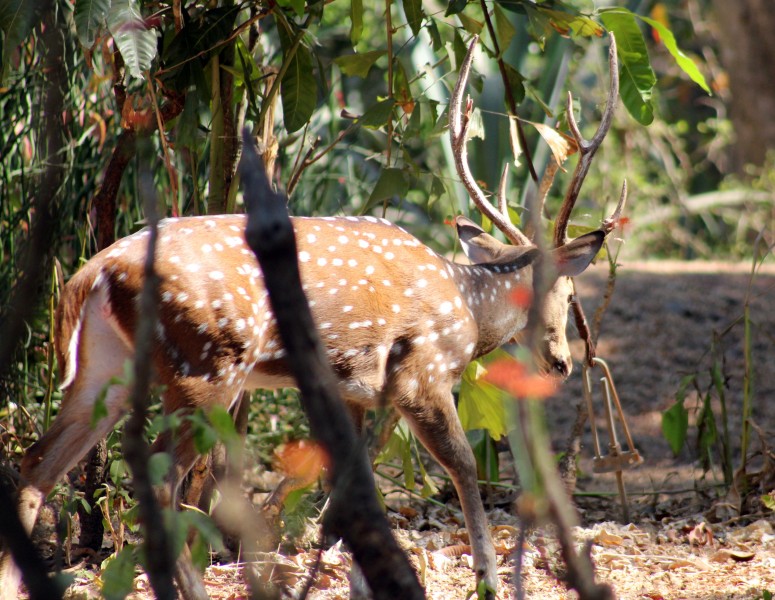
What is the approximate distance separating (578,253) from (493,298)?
36 centimetres

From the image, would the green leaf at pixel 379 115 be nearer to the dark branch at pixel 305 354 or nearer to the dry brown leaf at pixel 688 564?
the dry brown leaf at pixel 688 564

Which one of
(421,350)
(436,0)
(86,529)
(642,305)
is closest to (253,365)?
(421,350)

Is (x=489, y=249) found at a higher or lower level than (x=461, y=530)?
higher

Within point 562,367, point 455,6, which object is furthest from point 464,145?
point 562,367

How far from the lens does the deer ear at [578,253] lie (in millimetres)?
3795

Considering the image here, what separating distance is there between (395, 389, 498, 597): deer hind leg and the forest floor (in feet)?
0.85

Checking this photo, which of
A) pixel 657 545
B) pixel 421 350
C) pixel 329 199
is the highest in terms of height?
pixel 329 199

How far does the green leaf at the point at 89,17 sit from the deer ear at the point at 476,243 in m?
1.73

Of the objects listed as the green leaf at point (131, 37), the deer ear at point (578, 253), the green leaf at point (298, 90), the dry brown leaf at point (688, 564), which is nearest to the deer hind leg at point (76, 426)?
the green leaf at point (131, 37)

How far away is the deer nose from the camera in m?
4.03

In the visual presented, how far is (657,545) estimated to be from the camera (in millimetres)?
4066

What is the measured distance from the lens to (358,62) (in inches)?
156

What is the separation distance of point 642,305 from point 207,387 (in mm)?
4788

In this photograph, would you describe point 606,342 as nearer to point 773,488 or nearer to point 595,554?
point 773,488
